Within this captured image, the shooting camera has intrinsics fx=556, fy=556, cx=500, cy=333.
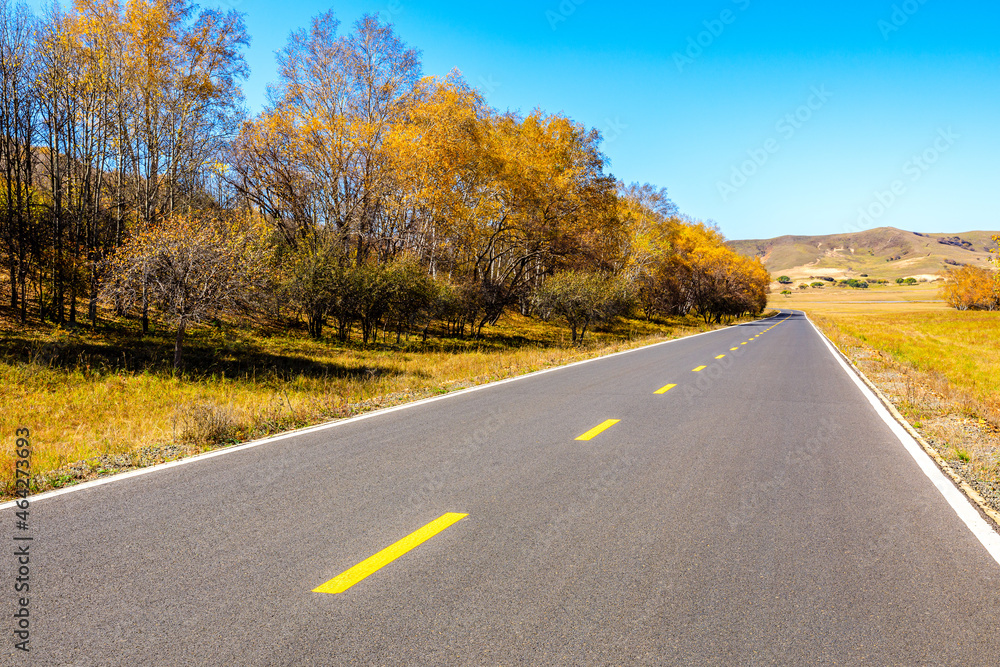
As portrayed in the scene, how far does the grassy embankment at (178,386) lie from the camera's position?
716 centimetres

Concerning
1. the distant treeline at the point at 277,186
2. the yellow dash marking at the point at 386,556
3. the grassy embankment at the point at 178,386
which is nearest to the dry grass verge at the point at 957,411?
the yellow dash marking at the point at 386,556

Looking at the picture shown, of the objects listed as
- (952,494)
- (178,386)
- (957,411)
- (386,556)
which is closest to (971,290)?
(957,411)

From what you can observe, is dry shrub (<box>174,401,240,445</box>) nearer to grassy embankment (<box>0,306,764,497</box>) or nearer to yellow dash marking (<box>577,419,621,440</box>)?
grassy embankment (<box>0,306,764,497</box>)

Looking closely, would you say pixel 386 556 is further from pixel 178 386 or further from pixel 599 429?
pixel 178 386

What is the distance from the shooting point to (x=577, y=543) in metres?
4.01

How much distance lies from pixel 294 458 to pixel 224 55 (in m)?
23.2

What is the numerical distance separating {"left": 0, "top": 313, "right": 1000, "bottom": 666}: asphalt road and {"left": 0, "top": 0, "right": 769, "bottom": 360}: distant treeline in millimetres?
12506

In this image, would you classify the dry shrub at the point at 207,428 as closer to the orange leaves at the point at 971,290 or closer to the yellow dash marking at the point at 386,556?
the yellow dash marking at the point at 386,556

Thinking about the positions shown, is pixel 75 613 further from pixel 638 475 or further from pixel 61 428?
pixel 61 428

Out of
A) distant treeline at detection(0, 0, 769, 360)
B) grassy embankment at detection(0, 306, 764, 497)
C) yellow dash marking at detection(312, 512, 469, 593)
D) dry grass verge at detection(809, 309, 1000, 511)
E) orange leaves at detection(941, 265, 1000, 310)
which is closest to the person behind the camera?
yellow dash marking at detection(312, 512, 469, 593)

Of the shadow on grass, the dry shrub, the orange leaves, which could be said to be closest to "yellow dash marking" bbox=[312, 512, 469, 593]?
the dry shrub

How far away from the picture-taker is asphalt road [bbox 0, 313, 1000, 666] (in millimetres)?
2773

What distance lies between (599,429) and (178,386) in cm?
1148

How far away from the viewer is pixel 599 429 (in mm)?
7992
